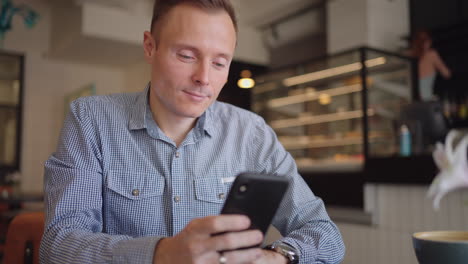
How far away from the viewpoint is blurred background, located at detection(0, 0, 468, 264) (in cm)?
296

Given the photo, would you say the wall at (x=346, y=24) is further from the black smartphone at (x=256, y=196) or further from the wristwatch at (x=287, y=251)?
the black smartphone at (x=256, y=196)

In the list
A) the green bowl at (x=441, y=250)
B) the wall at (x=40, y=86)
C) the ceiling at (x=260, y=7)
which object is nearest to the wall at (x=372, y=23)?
the ceiling at (x=260, y=7)

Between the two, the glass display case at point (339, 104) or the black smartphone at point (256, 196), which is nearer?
the black smartphone at point (256, 196)

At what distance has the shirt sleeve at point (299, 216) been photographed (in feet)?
3.17

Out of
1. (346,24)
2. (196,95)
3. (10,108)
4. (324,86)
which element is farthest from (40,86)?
(196,95)

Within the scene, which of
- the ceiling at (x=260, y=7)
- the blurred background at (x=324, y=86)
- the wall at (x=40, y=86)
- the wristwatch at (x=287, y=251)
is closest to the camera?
the wristwatch at (x=287, y=251)

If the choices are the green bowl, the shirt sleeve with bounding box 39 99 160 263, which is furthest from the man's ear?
the green bowl

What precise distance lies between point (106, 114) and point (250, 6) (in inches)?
224

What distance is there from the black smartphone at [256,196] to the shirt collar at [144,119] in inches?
21.3

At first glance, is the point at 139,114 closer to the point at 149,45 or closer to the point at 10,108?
the point at 149,45

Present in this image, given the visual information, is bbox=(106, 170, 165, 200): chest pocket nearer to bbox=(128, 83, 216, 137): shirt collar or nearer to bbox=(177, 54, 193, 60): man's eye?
bbox=(128, 83, 216, 137): shirt collar

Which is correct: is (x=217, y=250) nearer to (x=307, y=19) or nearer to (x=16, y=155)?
(x=307, y=19)

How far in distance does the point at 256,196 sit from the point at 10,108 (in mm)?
6670

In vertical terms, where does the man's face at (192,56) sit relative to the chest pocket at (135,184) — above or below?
above
